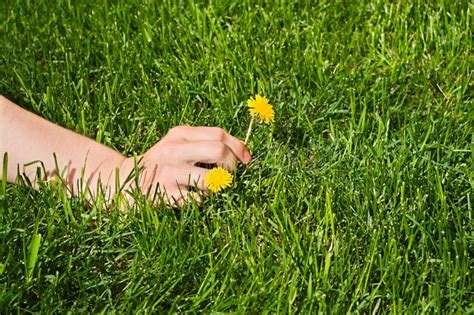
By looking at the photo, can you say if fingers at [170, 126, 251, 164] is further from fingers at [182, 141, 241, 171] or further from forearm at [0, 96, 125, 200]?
forearm at [0, 96, 125, 200]

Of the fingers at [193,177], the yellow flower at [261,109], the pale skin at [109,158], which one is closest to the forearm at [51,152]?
the pale skin at [109,158]

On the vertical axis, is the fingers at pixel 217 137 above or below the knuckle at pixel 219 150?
above

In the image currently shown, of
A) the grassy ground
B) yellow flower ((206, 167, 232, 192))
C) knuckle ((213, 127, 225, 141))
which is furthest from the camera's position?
knuckle ((213, 127, 225, 141))

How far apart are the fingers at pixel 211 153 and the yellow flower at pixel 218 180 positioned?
60 mm

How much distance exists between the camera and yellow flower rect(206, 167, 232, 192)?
6.73 ft

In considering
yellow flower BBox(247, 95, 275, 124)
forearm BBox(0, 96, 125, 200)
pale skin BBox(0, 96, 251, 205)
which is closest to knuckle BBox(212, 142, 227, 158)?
pale skin BBox(0, 96, 251, 205)

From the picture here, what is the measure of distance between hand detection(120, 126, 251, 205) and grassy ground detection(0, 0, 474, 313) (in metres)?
A: 0.06

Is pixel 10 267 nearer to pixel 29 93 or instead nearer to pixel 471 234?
pixel 29 93

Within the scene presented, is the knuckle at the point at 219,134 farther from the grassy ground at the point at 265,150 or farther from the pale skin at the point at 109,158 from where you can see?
the grassy ground at the point at 265,150

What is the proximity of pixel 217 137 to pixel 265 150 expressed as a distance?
20 cm

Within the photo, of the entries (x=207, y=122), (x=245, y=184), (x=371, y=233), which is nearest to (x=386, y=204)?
(x=371, y=233)

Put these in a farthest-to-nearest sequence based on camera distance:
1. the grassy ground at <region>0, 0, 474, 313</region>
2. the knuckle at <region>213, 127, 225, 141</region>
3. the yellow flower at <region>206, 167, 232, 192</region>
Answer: the knuckle at <region>213, 127, 225, 141</region>
the yellow flower at <region>206, 167, 232, 192</region>
the grassy ground at <region>0, 0, 474, 313</region>

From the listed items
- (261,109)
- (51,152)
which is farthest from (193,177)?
(51,152)

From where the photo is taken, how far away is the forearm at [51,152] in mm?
2207
